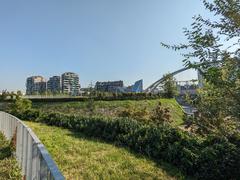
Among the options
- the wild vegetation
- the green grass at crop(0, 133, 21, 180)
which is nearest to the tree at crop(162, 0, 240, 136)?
the wild vegetation

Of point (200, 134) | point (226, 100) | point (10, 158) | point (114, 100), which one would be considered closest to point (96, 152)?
point (10, 158)

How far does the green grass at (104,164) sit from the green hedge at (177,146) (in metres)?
0.35

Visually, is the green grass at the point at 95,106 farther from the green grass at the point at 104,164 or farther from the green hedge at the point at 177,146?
the green grass at the point at 104,164

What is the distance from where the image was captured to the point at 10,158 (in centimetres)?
780

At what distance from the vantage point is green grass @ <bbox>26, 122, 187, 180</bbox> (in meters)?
5.75

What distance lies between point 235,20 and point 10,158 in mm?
7029

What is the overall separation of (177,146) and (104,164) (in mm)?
1879

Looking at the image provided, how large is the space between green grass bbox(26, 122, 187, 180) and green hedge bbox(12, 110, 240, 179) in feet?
1.14

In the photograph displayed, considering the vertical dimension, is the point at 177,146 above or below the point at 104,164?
above

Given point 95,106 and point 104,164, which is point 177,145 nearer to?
point 104,164

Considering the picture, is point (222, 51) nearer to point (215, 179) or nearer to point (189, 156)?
point (215, 179)

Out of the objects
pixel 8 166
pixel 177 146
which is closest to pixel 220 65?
pixel 177 146

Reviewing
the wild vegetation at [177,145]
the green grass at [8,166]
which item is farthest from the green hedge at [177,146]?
the green grass at [8,166]

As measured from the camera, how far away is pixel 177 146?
6.71 meters
